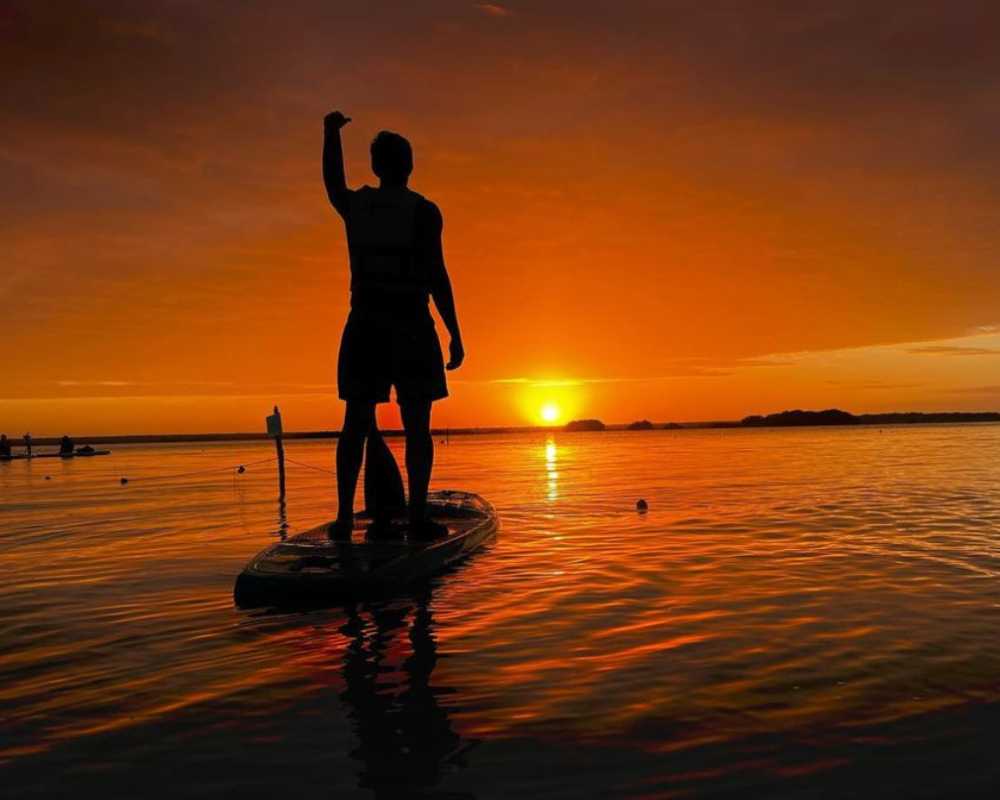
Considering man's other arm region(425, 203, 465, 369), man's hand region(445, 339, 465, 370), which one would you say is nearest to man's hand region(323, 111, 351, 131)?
man's other arm region(425, 203, 465, 369)

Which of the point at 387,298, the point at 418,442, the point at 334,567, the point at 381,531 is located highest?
the point at 387,298

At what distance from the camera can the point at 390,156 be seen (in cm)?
896

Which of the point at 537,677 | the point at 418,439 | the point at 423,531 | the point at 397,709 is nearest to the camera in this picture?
the point at 397,709

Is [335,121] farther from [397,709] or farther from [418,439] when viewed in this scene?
[397,709]

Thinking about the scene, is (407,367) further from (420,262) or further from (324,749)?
(324,749)

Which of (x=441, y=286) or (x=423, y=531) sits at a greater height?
(x=441, y=286)

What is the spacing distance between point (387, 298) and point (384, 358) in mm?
683

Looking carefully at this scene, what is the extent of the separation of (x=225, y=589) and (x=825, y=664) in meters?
7.00

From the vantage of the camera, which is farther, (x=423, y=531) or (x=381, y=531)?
(x=381, y=531)

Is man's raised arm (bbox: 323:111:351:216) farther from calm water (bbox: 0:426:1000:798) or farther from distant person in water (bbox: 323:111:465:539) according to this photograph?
calm water (bbox: 0:426:1000:798)

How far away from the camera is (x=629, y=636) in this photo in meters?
6.73

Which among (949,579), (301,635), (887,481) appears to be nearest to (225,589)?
(301,635)

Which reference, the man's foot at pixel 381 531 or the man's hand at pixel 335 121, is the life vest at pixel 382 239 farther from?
the man's foot at pixel 381 531

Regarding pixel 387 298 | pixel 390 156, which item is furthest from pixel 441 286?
pixel 390 156
